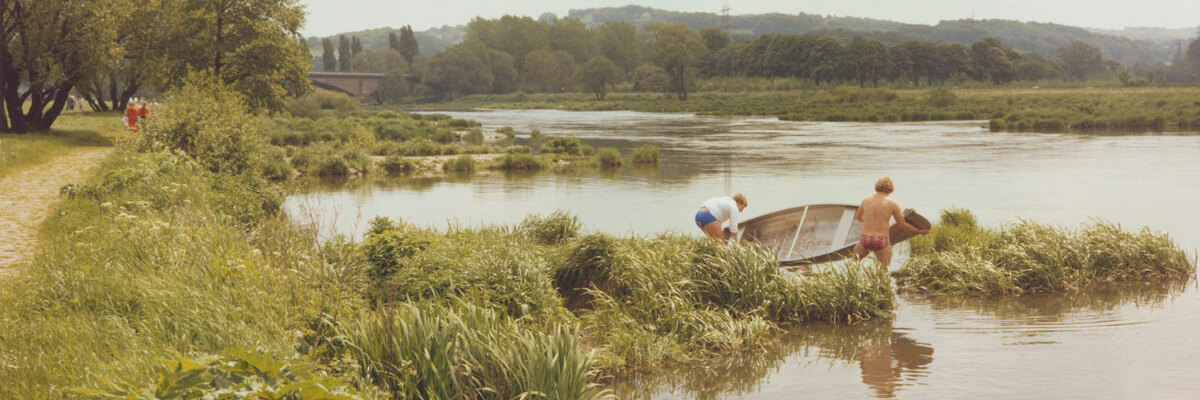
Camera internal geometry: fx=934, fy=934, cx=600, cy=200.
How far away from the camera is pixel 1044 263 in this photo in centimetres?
1504

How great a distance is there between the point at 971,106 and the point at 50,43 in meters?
79.9

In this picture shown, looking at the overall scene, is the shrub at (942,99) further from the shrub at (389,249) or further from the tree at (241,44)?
the shrub at (389,249)

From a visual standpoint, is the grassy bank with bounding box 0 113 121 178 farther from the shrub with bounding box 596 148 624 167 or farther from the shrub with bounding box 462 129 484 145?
the shrub with bounding box 596 148 624 167

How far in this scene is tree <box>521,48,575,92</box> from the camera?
17950cm

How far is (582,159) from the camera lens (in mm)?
42344

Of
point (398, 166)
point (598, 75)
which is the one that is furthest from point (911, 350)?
point (598, 75)

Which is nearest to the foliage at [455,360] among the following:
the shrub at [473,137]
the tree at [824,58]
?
the shrub at [473,137]

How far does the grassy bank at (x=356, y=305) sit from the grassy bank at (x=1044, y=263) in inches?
78.3

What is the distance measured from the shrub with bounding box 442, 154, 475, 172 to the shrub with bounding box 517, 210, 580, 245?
22.1 m

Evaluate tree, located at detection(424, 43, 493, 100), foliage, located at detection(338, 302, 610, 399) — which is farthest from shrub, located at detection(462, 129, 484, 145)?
tree, located at detection(424, 43, 493, 100)

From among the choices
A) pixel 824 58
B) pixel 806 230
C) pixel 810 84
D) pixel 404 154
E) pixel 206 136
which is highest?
pixel 824 58

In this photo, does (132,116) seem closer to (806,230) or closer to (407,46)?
(806,230)

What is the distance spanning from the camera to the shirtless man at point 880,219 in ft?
45.7

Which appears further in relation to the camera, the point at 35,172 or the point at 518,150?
the point at 518,150
